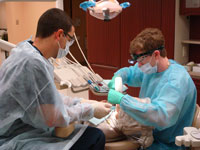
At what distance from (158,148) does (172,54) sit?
1.48 meters

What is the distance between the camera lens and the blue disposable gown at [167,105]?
55.0 inches

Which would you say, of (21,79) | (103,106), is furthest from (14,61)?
(103,106)

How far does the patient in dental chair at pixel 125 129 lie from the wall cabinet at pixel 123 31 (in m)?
1.48

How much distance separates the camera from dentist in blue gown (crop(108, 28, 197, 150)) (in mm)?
1401

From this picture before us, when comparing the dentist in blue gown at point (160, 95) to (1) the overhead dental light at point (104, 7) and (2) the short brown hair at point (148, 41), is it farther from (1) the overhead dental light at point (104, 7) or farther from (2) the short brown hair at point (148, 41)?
(1) the overhead dental light at point (104, 7)

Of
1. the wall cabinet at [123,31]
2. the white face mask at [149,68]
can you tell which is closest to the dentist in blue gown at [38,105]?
the white face mask at [149,68]

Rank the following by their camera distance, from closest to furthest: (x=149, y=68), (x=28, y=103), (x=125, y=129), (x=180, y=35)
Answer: (x=28, y=103) < (x=125, y=129) < (x=149, y=68) < (x=180, y=35)

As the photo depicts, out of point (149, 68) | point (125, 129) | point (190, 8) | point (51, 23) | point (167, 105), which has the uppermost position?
point (190, 8)

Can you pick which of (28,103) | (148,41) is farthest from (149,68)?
(28,103)

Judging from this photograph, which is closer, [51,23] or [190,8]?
[51,23]

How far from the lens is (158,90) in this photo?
155 cm

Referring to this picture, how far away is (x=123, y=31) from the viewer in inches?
126

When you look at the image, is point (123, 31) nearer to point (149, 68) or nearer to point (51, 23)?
point (149, 68)

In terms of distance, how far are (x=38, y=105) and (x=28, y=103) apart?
0.05 meters
